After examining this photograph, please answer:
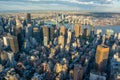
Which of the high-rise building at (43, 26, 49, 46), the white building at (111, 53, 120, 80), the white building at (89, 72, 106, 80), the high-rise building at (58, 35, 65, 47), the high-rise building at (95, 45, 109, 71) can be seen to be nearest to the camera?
the white building at (89, 72, 106, 80)

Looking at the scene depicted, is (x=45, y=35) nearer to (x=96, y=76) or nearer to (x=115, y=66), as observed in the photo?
(x=115, y=66)

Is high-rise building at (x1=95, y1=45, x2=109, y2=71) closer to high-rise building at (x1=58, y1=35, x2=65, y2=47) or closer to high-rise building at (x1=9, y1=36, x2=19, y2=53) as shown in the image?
high-rise building at (x1=58, y1=35, x2=65, y2=47)

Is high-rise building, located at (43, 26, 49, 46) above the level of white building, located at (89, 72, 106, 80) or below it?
above

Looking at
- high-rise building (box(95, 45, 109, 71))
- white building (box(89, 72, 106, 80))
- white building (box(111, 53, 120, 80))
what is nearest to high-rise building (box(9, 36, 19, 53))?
high-rise building (box(95, 45, 109, 71))

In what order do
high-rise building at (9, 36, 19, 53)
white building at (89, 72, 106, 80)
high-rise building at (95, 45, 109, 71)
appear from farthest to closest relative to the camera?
high-rise building at (9, 36, 19, 53)
high-rise building at (95, 45, 109, 71)
white building at (89, 72, 106, 80)

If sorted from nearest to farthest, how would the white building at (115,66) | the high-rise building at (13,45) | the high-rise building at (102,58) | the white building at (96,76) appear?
the white building at (96,76)
the white building at (115,66)
the high-rise building at (102,58)
the high-rise building at (13,45)

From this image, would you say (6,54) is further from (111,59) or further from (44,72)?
(111,59)

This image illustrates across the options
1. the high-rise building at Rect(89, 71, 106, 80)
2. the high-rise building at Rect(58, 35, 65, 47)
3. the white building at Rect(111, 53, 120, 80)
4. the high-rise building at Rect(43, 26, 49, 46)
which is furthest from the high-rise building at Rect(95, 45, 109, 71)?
the high-rise building at Rect(43, 26, 49, 46)

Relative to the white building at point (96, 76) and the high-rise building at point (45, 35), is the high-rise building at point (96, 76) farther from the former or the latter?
the high-rise building at point (45, 35)

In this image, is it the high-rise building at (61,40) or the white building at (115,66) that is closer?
the white building at (115,66)

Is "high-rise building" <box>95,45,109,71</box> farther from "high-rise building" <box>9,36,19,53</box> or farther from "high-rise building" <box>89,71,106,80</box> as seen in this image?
"high-rise building" <box>9,36,19,53</box>

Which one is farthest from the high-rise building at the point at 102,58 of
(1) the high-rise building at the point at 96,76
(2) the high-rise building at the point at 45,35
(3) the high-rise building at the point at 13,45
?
(3) the high-rise building at the point at 13,45

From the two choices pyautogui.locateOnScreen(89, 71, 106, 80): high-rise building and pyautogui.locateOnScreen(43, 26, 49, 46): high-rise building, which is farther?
pyautogui.locateOnScreen(43, 26, 49, 46): high-rise building
